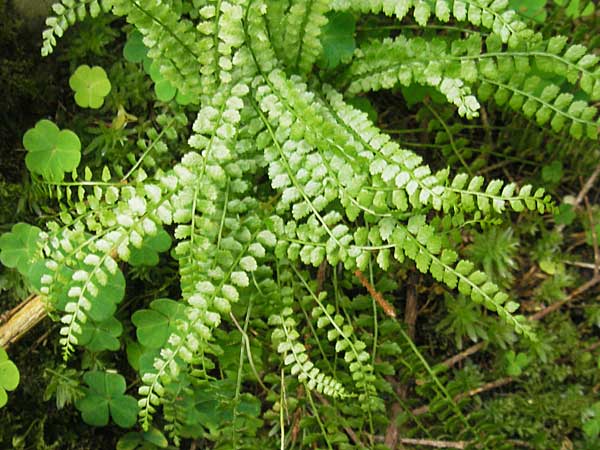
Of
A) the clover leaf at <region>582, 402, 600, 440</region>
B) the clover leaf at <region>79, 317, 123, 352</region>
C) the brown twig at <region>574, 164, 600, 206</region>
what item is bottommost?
the clover leaf at <region>582, 402, 600, 440</region>

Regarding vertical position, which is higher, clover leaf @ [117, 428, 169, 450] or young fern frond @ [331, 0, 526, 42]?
young fern frond @ [331, 0, 526, 42]

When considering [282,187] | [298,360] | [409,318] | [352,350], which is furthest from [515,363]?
[282,187]

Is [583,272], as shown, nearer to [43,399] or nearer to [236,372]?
[236,372]

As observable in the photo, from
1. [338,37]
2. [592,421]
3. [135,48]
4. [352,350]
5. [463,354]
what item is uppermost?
[338,37]

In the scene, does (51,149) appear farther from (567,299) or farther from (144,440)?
(567,299)

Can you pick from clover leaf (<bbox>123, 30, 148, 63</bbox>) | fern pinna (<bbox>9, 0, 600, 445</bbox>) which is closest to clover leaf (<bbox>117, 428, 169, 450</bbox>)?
fern pinna (<bbox>9, 0, 600, 445</bbox>)

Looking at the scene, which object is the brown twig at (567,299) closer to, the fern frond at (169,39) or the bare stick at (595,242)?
the bare stick at (595,242)

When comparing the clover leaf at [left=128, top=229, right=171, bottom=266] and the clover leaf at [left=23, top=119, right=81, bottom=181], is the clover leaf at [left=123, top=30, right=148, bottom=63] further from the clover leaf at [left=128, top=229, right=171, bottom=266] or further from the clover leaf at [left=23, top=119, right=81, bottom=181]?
the clover leaf at [left=128, top=229, right=171, bottom=266]

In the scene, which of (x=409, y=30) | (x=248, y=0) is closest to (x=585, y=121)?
(x=409, y=30)
